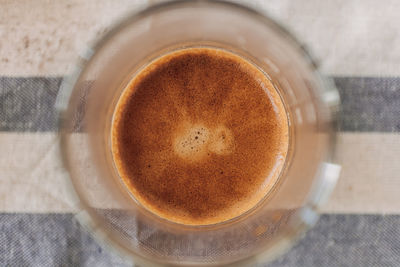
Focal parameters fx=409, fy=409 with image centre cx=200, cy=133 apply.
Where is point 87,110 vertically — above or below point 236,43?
below


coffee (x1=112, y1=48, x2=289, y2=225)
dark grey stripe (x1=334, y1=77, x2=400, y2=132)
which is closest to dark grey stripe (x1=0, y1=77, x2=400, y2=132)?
dark grey stripe (x1=334, y1=77, x2=400, y2=132)

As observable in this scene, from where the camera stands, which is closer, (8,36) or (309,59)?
(309,59)

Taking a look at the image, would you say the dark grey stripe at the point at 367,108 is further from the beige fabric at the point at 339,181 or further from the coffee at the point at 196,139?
the coffee at the point at 196,139

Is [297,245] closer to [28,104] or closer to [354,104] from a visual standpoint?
[354,104]

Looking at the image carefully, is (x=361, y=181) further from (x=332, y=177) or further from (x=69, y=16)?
(x=69, y=16)

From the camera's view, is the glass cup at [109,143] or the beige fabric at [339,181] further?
the beige fabric at [339,181]

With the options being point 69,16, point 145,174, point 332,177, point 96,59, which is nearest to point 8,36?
point 69,16

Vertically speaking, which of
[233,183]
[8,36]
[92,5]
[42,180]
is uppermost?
[92,5]

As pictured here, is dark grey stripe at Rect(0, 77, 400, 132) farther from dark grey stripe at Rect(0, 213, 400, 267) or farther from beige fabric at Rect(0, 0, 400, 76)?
dark grey stripe at Rect(0, 213, 400, 267)

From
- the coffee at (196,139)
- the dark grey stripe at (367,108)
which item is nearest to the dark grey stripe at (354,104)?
the dark grey stripe at (367,108)
